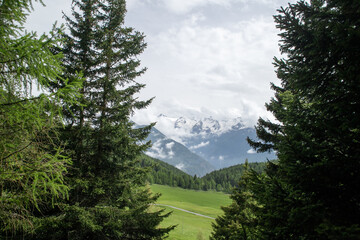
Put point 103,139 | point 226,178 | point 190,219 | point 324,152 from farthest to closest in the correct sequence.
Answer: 1. point 226,178
2. point 190,219
3. point 103,139
4. point 324,152

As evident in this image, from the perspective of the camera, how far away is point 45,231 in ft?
27.6

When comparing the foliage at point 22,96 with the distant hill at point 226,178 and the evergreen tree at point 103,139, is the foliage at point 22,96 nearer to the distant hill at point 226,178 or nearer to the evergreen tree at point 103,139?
the evergreen tree at point 103,139

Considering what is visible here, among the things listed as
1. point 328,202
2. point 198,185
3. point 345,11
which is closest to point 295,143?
point 328,202

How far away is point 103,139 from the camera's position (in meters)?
9.88

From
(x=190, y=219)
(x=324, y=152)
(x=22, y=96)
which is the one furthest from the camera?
(x=190, y=219)

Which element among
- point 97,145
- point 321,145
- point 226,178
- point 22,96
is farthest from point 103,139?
point 226,178

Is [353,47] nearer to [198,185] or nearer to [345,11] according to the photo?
[345,11]

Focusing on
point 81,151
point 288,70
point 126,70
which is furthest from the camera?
point 126,70

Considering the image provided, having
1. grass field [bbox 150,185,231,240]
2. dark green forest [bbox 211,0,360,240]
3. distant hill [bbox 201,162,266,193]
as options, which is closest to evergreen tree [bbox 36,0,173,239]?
grass field [bbox 150,185,231,240]

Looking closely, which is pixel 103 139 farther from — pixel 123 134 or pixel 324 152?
pixel 324 152

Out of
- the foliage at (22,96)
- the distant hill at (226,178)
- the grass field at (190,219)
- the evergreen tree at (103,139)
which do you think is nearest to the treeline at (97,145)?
the evergreen tree at (103,139)

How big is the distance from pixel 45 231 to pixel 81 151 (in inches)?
143

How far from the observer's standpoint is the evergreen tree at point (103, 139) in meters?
9.45

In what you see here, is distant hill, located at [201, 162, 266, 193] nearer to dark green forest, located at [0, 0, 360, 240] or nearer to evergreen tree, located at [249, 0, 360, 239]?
dark green forest, located at [0, 0, 360, 240]
